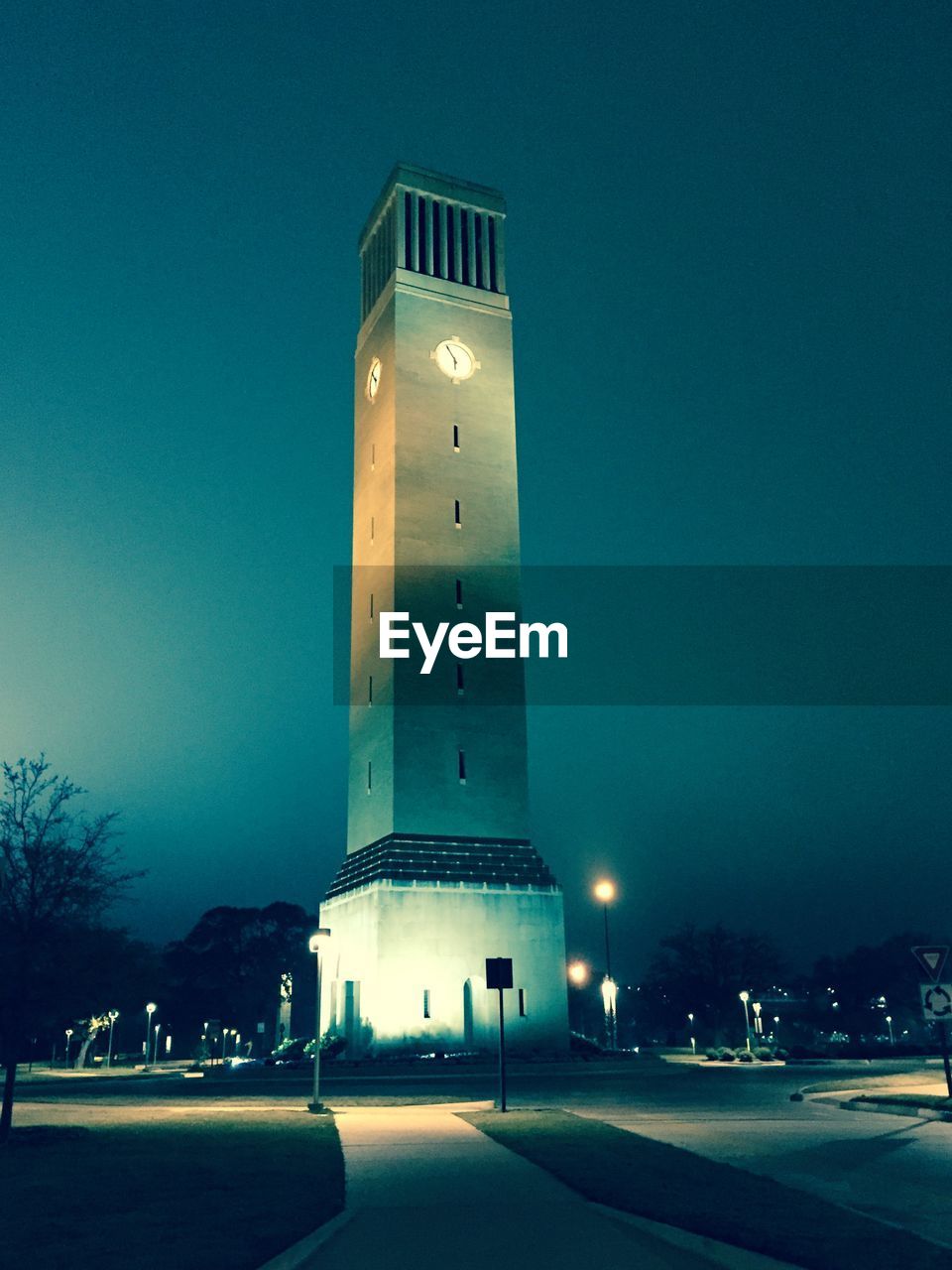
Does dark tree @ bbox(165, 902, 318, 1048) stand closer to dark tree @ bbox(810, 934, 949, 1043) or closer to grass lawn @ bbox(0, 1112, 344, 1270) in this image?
dark tree @ bbox(810, 934, 949, 1043)

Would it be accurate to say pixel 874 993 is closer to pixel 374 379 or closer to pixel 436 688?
pixel 436 688

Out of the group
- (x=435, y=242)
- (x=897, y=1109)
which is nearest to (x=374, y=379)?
(x=435, y=242)

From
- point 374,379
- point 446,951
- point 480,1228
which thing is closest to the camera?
point 480,1228

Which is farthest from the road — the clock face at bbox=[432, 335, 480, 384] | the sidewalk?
the clock face at bbox=[432, 335, 480, 384]

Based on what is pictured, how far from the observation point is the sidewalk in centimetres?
899

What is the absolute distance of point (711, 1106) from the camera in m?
26.4

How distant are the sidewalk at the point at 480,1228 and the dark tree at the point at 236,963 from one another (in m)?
106

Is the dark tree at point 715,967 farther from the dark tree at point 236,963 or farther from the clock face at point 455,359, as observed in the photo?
the clock face at point 455,359

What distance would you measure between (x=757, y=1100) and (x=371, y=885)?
86.7ft

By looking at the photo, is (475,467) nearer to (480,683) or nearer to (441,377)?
(441,377)

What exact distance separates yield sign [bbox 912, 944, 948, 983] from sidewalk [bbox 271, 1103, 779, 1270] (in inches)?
371

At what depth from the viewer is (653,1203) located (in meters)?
11.6

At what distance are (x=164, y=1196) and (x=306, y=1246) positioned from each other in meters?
3.93

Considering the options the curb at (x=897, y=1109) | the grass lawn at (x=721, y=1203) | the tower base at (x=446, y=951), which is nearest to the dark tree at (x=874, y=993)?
the tower base at (x=446, y=951)
